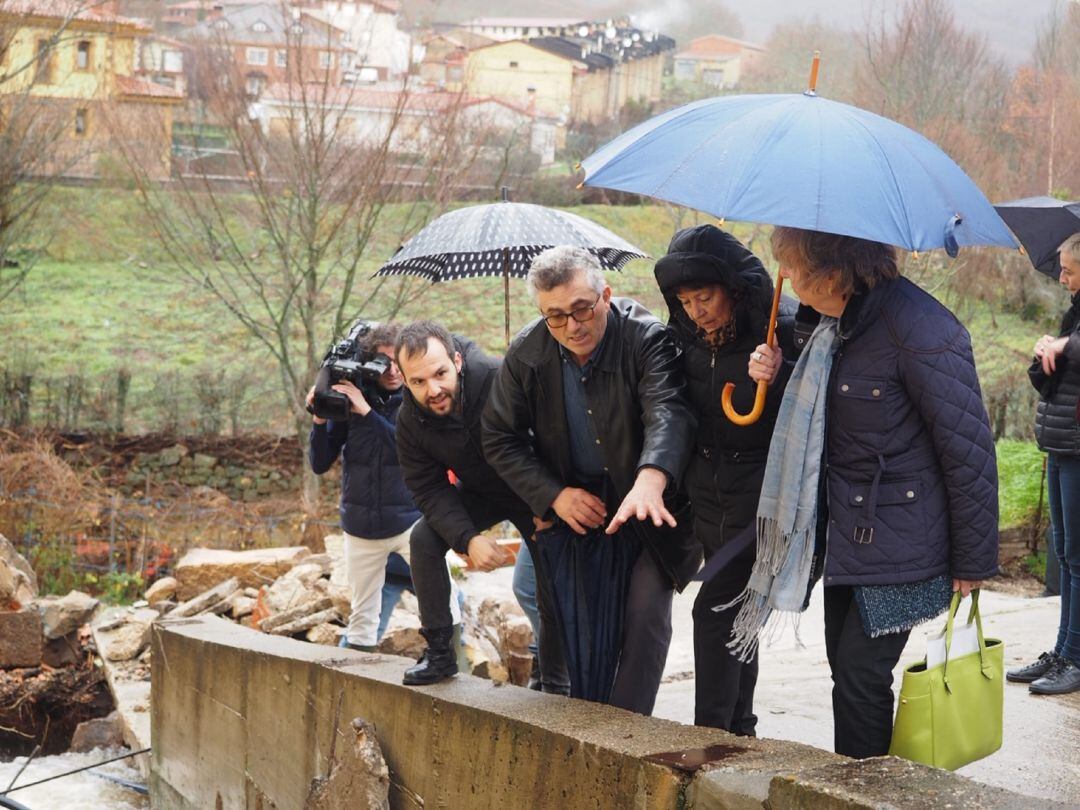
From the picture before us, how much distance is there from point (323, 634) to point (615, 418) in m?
3.58

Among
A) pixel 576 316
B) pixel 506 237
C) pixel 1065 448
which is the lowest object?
pixel 1065 448

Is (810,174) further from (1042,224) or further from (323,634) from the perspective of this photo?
(323,634)

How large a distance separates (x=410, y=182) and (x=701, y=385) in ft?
50.1

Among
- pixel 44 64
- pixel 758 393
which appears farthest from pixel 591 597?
pixel 44 64

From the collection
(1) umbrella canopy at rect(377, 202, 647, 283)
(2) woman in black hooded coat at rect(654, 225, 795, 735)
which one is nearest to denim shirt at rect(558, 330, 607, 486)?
(2) woman in black hooded coat at rect(654, 225, 795, 735)

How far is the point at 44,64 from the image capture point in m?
19.4

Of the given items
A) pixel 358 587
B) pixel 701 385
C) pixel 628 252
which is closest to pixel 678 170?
pixel 701 385

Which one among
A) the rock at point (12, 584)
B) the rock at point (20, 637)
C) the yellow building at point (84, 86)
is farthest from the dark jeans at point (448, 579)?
the yellow building at point (84, 86)

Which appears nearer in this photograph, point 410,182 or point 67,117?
point 410,182

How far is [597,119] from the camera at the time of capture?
38.4 meters

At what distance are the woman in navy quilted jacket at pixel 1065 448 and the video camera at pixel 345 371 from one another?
266 centimetres

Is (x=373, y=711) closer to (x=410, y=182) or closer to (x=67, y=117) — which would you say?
(x=410, y=182)

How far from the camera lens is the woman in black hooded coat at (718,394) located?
3.55 meters

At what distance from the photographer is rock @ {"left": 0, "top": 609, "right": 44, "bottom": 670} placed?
880 centimetres
